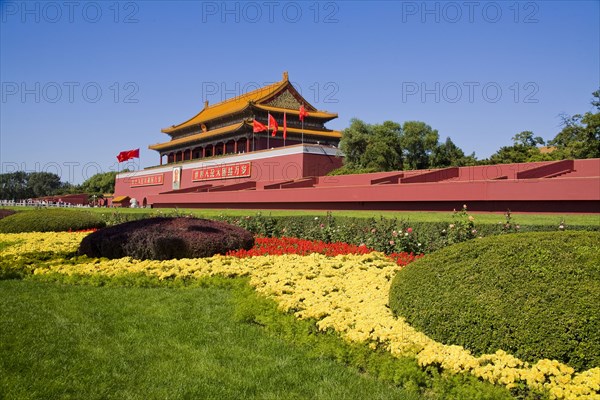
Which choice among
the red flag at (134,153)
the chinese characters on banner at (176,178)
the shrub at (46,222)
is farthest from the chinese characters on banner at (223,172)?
the shrub at (46,222)

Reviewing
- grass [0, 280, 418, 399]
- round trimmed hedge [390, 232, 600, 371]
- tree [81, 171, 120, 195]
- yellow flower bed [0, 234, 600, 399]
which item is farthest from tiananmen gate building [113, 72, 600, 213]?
tree [81, 171, 120, 195]

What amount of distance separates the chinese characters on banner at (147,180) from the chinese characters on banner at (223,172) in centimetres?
627

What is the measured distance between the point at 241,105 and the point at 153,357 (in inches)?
Result: 1385

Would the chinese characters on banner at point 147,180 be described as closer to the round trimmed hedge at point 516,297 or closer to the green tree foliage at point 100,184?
the green tree foliage at point 100,184

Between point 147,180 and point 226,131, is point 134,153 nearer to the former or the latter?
point 147,180

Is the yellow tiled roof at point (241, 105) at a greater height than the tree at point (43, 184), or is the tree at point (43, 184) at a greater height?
the yellow tiled roof at point (241, 105)

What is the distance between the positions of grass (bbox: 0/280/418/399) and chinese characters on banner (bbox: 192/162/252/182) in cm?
2551

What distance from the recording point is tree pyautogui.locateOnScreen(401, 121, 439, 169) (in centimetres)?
2950

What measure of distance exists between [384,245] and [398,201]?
697 cm

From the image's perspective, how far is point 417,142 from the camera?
29609 millimetres

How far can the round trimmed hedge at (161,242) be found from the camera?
7.87 m

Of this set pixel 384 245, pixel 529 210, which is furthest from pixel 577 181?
pixel 384 245

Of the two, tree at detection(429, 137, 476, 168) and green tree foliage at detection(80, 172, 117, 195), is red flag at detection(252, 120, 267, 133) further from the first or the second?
green tree foliage at detection(80, 172, 117, 195)

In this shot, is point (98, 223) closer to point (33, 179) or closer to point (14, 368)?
point (14, 368)
